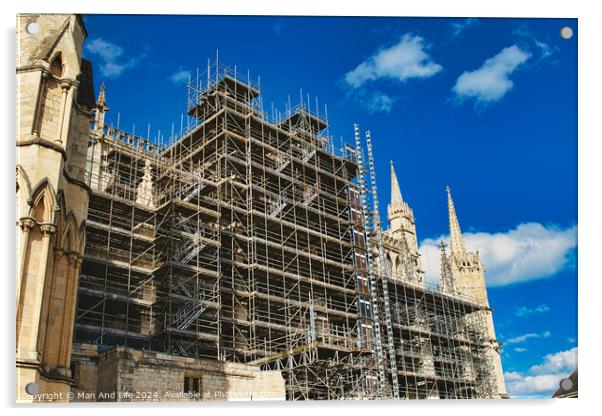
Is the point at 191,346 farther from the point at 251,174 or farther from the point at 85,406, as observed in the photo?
the point at 85,406

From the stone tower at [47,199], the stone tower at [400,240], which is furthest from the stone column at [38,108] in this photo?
the stone tower at [400,240]

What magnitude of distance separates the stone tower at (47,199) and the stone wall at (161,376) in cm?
388

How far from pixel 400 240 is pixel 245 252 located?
25.5 m

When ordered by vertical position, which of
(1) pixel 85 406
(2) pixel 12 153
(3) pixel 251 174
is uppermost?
(3) pixel 251 174

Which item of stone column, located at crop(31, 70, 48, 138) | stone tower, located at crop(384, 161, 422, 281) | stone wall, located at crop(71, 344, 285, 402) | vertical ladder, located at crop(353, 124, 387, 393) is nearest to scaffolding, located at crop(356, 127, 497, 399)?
vertical ladder, located at crop(353, 124, 387, 393)

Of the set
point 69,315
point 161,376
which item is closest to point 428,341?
point 161,376

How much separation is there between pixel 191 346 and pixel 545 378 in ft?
43.0

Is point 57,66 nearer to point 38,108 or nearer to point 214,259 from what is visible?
point 38,108

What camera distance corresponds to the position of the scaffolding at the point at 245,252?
2552cm

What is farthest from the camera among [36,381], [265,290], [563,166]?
[265,290]

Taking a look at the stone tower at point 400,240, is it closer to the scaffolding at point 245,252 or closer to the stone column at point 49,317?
the scaffolding at point 245,252

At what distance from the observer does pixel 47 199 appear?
13.2 metres
